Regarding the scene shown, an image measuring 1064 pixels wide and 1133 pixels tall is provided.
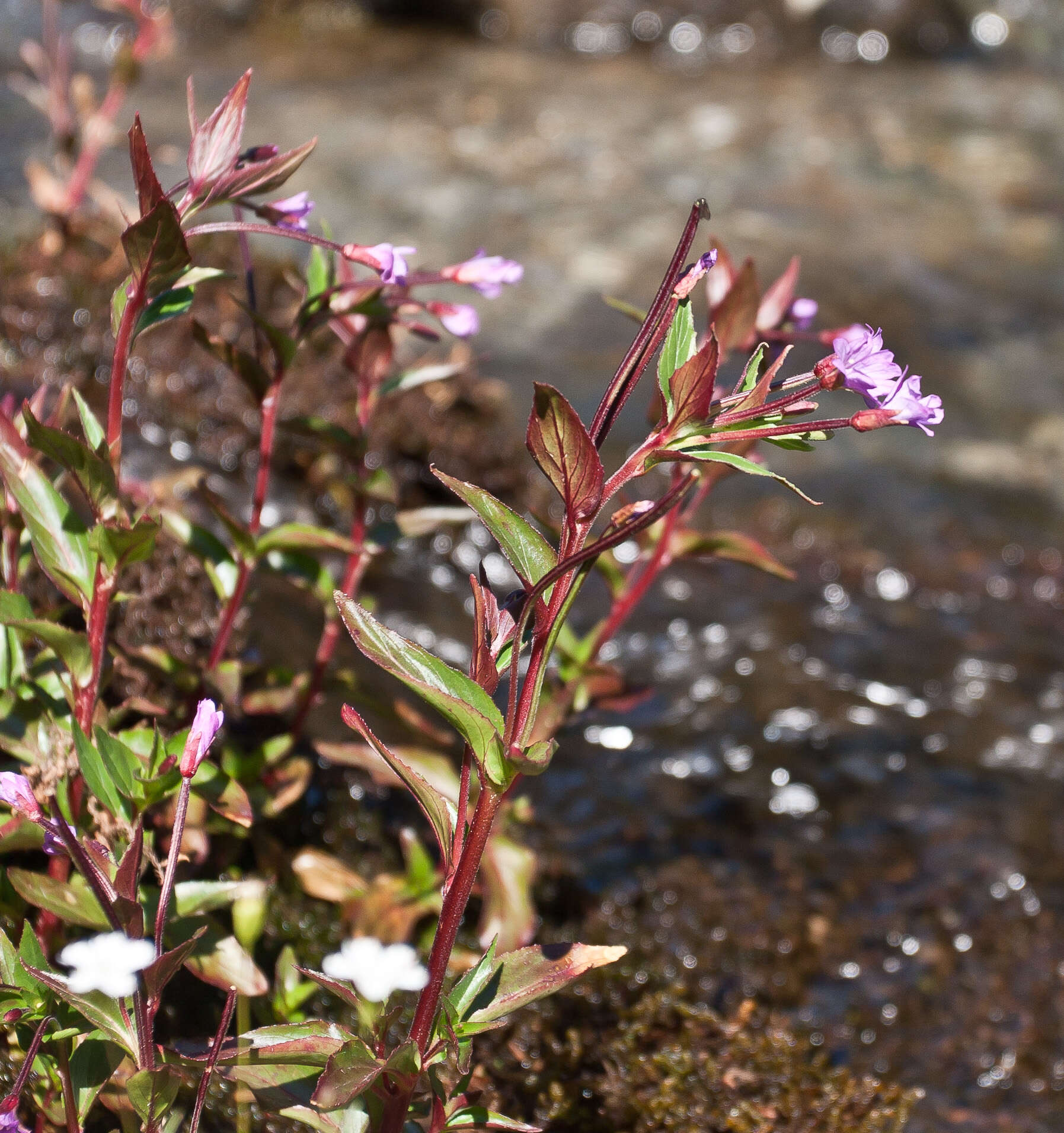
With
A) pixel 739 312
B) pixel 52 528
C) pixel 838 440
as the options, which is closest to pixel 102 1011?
pixel 52 528

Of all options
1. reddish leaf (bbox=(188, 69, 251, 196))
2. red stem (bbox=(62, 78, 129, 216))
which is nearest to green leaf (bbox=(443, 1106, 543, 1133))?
reddish leaf (bbox=(188, 69, 251, 196))

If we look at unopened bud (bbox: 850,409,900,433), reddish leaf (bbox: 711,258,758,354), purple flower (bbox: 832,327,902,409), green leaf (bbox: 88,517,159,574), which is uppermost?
reddish leaf (bbox: 711,258,758,354)

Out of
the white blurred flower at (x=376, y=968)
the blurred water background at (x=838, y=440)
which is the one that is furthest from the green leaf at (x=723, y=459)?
the blurred water background at (x=838, y=440)

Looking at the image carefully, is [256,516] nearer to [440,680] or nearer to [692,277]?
[440,680]

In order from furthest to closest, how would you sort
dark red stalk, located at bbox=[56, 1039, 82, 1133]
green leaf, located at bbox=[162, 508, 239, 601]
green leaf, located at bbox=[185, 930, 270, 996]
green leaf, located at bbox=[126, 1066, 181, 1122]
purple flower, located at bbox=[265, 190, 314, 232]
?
green leaf, located at bbox=[162, 508, 239, 601] → green leaf, located at bbox=[185, 930, 270, 996] → purple flower, located at bbox=[265, 190, 314, 232] → dark red stalk, located at bbox=[56, 1039, 82, 1133] → green leaf, located at bbox=[126, 1066, 181, 1122]

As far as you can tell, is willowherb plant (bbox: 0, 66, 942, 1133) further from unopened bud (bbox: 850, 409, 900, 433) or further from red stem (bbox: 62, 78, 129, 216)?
red stem (bbox: 62, 78, 129, 216)

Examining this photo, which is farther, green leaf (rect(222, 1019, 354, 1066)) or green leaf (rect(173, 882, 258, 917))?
green leaf (rect(173, 882, 258, 917))

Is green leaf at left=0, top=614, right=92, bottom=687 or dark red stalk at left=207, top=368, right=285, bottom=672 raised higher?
dark red stalk at left=207, top=368, right=285, bottom=672
